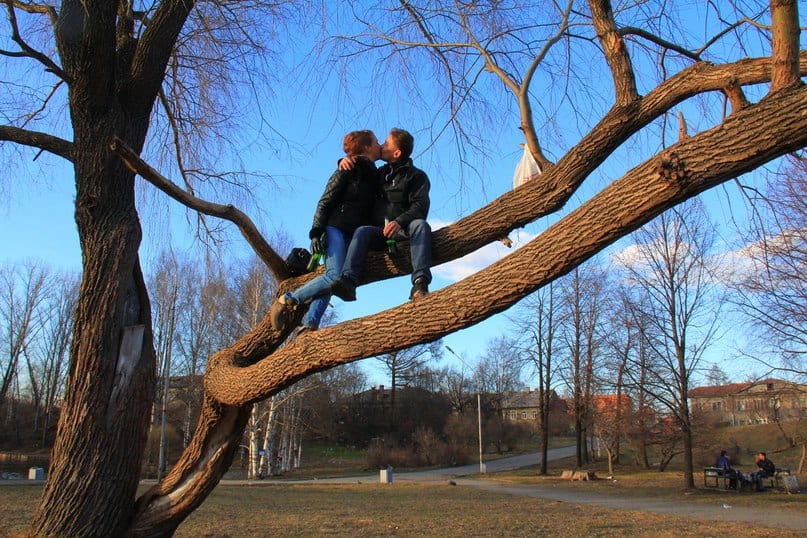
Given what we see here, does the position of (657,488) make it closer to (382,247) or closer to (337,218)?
(382,247)

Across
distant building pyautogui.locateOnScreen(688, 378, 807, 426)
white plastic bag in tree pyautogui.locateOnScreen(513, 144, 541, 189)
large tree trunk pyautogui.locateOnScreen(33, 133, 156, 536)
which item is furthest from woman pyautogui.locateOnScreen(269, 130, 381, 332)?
distant building pyautogui.locateOnScreen(688, 378, 807, 426)

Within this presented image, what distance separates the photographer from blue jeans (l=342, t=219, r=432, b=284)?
3756mm

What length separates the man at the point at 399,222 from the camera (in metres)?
3.78

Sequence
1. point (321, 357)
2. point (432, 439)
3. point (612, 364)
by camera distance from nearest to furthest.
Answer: point (321, 357)
point (612, 364)
point (432, 439)

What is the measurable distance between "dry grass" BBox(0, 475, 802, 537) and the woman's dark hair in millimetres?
6263

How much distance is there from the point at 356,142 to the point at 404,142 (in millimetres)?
349

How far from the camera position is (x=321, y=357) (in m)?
3.81

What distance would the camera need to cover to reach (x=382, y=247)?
4211 mm

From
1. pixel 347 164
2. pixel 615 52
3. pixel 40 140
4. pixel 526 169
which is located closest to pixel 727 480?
pixel 526 169

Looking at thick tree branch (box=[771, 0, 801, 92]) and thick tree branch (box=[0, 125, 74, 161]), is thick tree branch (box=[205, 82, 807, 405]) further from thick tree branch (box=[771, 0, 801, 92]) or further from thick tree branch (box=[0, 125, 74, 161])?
thick tree branch (box=[0, 125, 74, 161])

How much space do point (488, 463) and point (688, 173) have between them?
3739 cm

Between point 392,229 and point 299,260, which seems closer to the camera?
point 392,229

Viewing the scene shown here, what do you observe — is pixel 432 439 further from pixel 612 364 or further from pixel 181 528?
pixel 181 528

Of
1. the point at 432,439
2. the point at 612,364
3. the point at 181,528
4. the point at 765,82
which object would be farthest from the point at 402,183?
the point at 432,439
